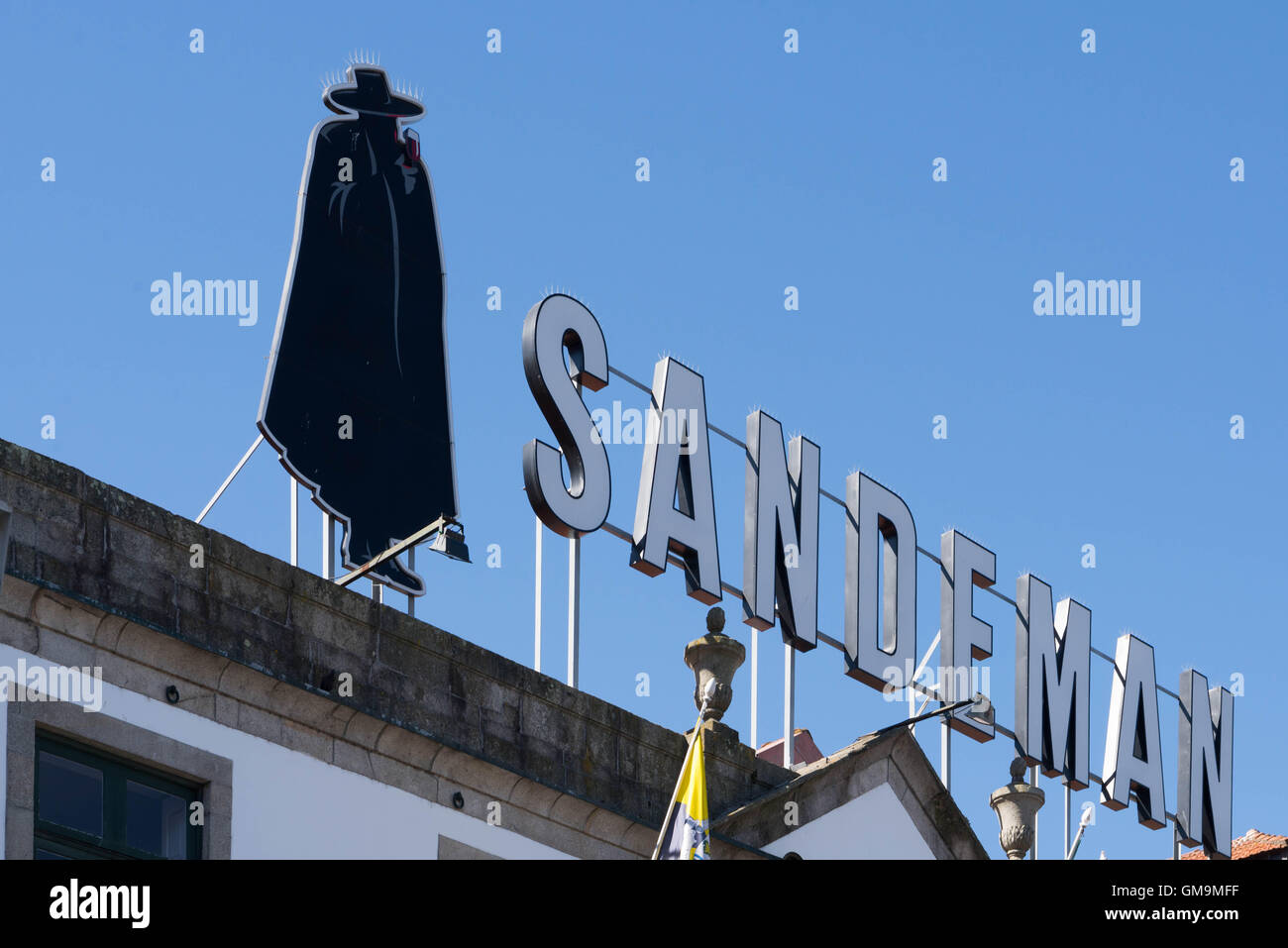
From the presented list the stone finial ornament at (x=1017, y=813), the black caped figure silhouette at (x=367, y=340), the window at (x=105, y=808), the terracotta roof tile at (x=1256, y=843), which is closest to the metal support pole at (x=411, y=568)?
the black caped figure silhouette at (x=367, y=340)

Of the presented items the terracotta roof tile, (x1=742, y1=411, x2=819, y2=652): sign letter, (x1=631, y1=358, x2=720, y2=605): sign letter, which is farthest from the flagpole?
the terracotta roof tile

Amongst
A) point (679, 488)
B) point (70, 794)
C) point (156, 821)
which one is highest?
point (679, 488)

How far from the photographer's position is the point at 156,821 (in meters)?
21.1

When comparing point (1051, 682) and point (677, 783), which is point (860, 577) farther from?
point (677, 783)

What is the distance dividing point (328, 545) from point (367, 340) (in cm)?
272

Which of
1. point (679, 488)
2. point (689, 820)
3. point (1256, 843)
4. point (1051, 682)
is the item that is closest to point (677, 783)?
point (689, 820)

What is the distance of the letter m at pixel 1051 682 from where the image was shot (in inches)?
1319

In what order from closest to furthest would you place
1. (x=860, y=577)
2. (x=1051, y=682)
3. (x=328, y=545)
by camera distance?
(x=328, y=545) < (x=860, y=577) < (x=1051, y=682)

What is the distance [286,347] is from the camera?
90.2 feet

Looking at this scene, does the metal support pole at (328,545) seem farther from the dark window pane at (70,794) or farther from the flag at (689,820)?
the dark window pane at (70,794)

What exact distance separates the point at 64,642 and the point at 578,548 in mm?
8341
